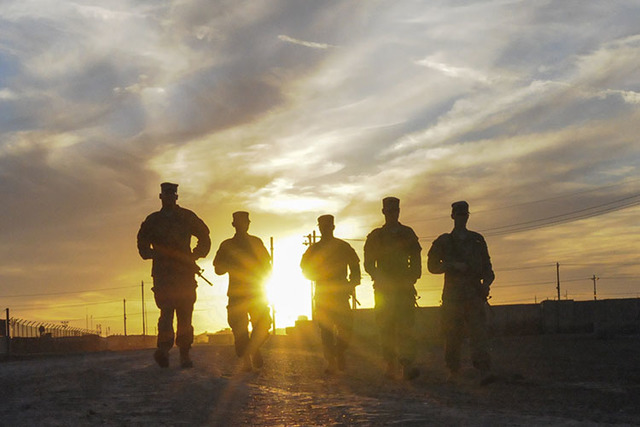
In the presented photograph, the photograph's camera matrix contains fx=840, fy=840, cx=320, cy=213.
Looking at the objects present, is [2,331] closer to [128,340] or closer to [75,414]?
[128,340]

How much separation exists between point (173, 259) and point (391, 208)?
308 cm

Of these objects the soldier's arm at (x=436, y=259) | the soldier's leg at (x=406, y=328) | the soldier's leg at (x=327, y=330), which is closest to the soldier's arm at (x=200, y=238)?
the soldier's leg at (x=327, y=330)

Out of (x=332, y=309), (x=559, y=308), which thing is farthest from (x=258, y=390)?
(x=559, y=308)

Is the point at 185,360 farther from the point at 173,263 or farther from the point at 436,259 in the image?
the point at 436,259

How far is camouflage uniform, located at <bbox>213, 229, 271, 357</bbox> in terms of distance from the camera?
1195 cm

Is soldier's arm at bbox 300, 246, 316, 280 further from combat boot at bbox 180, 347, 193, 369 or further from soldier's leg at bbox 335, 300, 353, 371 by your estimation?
combat boot at bbox 180, 347, 193, 369

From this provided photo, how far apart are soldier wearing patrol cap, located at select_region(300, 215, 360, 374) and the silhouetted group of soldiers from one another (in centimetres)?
1

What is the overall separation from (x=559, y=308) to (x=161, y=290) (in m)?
34.0

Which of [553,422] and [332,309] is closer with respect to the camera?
[553,422]

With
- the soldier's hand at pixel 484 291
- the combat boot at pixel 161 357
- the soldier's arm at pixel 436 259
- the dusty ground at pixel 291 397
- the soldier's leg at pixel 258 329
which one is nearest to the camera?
the dusty ground at pixel 291 397

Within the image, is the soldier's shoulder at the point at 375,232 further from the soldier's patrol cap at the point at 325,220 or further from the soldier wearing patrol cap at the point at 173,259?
the soldier wearing patrol cap at the point at 173,259

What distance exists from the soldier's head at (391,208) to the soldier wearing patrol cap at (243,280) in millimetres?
1890

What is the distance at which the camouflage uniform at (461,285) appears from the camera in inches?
445

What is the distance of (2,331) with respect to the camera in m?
53.5
